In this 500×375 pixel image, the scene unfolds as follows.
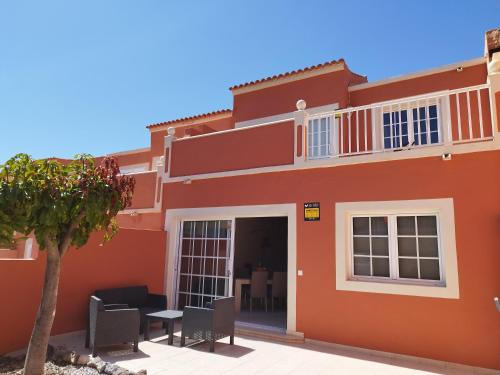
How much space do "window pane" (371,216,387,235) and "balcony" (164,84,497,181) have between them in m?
1.05

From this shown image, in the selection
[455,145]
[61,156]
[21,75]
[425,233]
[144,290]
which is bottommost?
[144,290]

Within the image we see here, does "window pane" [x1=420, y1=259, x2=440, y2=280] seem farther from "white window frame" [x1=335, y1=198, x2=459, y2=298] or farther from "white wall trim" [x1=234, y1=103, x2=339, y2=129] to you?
"white wall trim" [x1=234, y1=103, x2=339, y2=129]

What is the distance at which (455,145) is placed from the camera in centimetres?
535

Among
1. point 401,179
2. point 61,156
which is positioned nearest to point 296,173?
point 401,179

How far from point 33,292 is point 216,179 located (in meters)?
4.06

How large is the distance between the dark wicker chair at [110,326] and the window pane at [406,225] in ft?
15.0

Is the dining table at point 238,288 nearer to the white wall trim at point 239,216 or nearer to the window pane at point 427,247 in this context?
the white wall trim at point 239,216

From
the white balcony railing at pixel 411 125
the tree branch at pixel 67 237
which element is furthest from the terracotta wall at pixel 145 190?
the tree branch at pixel 67 237

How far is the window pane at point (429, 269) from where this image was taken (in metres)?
5.37

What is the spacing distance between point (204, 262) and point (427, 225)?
4.81m

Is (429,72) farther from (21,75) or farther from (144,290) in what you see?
(21,75)

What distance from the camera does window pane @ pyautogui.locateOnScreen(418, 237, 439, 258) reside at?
542cm

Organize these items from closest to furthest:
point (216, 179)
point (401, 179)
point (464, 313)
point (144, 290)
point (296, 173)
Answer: point (464, 313), point (401, 179), point (296, 173), point (144, 290), point (216, 179)

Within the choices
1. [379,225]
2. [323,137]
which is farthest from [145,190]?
[379,225]
